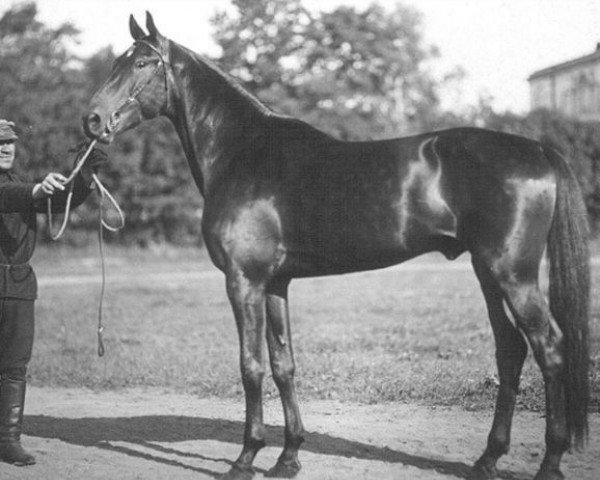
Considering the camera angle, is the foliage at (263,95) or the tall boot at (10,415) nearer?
the tall boot at (10,415)

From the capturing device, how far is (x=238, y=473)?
4.61 m

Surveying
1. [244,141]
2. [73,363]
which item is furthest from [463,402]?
[73,363]

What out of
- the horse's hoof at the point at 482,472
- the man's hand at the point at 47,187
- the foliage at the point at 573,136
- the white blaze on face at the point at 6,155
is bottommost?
the horse's hoof at the point at 482,472

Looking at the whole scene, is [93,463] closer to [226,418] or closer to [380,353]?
[226,418]

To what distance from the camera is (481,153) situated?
4340 millimetres

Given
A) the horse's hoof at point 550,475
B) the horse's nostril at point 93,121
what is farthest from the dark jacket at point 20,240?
the horse's hoof at point 550,475

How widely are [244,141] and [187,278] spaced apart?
539 inches

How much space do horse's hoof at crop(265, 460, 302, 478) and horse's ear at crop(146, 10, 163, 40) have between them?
2.87 m

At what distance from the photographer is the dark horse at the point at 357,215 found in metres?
4.24

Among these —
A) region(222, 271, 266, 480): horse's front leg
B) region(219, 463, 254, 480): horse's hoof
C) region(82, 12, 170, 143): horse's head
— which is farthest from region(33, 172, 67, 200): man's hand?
region(219, 463, 254, 480): horse's hoof

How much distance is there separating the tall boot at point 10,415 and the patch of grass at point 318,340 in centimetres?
206

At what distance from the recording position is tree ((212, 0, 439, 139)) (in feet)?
88.9

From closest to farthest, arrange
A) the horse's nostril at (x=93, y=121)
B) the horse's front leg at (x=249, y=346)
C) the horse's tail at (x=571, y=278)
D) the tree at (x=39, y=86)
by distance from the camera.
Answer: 1. the horse's tail at (x=571, y=278)
2. the horse's front leg at (x=249, y=346)
3. the horse's nostril at (x=93, y=121)
4. the tree at (x=39, y=86)

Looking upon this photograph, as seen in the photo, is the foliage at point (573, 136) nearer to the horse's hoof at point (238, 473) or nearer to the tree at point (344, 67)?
the tree at point (344, 67)
